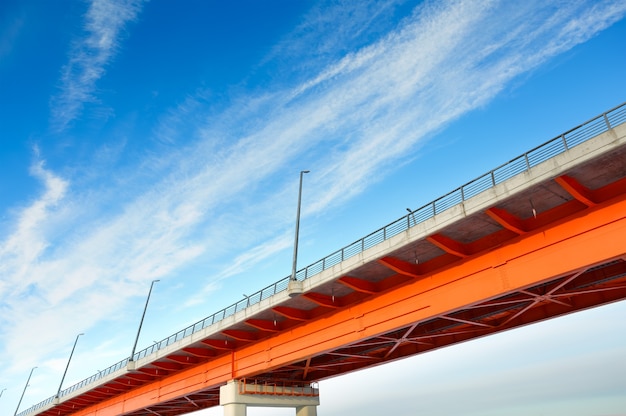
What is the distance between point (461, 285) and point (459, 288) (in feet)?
0.49

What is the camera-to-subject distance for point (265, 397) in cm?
3212

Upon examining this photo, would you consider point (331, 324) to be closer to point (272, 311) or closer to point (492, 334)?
point (272, 311)

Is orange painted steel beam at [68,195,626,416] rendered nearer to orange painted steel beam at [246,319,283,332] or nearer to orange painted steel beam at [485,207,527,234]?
orange painted steel beam at [485,207,527,234]

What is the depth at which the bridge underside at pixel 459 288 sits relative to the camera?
50.0 feet

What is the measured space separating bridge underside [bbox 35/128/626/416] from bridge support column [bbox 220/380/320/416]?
2.46 ft

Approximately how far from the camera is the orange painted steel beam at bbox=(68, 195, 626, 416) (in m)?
15.0

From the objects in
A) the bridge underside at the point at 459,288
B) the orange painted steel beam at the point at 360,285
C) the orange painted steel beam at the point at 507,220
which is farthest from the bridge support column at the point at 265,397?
the orange painted steel beam at the point at 507,220

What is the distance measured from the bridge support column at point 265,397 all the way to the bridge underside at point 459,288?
75cm

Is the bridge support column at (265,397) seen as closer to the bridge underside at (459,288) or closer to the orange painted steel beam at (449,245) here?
the bridge underside at (459,288)

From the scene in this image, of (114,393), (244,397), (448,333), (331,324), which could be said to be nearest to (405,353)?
(448,333)

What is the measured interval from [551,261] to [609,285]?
6.55 m

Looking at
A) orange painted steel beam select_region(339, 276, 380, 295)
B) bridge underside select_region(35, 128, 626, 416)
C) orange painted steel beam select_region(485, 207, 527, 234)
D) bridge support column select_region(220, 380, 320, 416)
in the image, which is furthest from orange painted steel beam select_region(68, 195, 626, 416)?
bridge support column select_region(220, 380, 320, 416)

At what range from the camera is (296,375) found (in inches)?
1385

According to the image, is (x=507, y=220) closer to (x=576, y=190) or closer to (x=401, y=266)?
(x=576, y=190)
